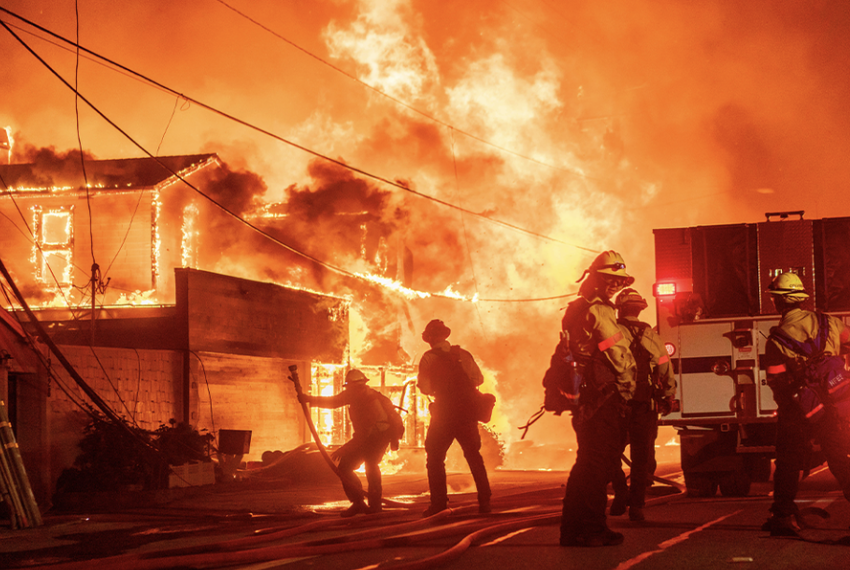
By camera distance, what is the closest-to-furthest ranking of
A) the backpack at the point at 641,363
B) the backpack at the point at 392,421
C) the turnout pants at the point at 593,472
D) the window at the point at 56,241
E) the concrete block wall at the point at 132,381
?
the turnout pants at the point at 593,472 < the backpack at the point at 641,363 < the backpack at the point at 392,421 < the concrete block wall at the point at 132,381 < the window at the point at 56,241

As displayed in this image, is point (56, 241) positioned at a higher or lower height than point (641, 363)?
higher

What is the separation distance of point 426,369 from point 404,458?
43.5ft

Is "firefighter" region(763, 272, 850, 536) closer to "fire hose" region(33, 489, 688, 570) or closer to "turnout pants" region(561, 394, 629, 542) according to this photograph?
"turnout pants" region(561, 394, 629, 542)

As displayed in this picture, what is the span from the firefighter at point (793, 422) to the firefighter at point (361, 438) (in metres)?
4.05

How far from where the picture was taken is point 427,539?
7.54 m

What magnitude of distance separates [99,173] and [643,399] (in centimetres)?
2397

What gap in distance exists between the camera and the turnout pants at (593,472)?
6801 mm

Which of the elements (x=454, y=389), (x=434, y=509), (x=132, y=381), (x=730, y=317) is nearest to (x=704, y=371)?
(x=730, y=317)

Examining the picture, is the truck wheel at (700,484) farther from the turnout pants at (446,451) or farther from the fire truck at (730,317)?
the turnout pants at (446,451)

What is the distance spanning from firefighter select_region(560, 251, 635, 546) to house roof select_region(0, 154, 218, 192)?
2337cm

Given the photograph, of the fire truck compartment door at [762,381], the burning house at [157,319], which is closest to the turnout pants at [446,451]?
the fire truck compartment door at [762,381]

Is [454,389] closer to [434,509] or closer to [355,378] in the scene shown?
[434,509]

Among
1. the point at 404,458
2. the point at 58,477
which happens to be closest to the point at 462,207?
the point at 404,458

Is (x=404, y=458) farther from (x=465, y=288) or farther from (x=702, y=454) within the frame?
(x=465, y=288)
